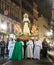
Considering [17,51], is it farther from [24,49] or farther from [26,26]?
[26,26]

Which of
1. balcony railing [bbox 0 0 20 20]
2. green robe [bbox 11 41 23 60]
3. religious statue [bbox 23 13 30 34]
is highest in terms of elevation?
balcony railing [bbox 0 0 20 20]

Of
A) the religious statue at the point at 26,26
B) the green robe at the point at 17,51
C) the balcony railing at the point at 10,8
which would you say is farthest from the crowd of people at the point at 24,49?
the balcony railing at the point at 10,8

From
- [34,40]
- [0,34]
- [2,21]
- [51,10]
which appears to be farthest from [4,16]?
[51,10]

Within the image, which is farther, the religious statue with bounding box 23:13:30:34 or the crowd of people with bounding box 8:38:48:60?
the religious statue with bounding box 23:13:30:34

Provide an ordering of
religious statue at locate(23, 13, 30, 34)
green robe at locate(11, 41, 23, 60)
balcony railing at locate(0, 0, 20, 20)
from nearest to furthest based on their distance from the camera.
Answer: green robe at locate(11, 41, 23, 60) < religious statue at locate(23, 13, 30, 34) < balcony railing at locate(0, 0, 20, 20)

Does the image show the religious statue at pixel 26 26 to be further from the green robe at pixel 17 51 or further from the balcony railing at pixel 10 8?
the balcony railing at pixel 10 8

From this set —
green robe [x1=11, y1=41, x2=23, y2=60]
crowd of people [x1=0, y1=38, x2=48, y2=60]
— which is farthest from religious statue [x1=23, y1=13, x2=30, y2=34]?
green robe [x1=11, y1=41, x2=23, y2=60]

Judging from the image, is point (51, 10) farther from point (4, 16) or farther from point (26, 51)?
point (26, 51)

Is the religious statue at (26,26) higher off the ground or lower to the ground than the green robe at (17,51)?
higher

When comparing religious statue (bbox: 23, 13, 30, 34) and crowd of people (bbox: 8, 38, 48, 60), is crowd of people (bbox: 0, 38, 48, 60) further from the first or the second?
religious statue (bbox: 23, 13, 30, 34)

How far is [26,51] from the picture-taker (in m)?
30.5

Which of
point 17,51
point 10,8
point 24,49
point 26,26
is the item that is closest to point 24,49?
point 24,49

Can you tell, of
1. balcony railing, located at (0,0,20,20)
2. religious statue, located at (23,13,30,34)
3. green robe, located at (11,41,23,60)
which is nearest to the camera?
green robe, located at (11,41,23,60)

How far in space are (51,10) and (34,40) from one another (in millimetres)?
76104
